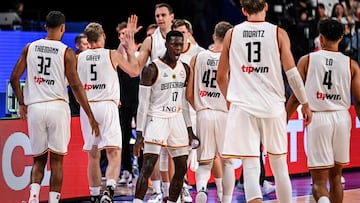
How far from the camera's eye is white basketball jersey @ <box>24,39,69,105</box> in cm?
941

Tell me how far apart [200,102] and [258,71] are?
2.04m

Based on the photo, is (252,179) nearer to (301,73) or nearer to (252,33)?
(252,33)

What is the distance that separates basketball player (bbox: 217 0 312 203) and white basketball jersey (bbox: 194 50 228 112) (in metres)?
1.75

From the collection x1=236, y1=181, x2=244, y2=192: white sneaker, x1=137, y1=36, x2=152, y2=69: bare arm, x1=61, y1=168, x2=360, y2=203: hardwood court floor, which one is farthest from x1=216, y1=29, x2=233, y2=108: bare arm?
x1=236, y1=181, x2=244, y2=192: white sneaker

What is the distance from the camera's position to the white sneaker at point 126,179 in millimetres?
12773

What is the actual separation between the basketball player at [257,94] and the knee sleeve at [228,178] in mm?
1706

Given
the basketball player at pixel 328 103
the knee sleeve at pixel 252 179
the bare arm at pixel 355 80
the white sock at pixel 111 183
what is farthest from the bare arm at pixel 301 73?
the white sock at pixel 111 183

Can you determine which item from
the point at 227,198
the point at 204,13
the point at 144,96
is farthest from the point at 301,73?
the point at 204,13

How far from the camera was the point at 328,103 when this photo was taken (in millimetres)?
8531

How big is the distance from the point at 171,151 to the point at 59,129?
1284 mm

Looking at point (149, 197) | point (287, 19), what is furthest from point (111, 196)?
point (287, 19)

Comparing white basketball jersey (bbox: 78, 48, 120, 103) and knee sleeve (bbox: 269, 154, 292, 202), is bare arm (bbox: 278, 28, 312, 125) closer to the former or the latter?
knee sleeve (bbox: 269, 154, 292, 202)

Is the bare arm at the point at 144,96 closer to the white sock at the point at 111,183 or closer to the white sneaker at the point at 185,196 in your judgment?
the white sock at the point at 111,183

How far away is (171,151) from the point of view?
9.39 meters
